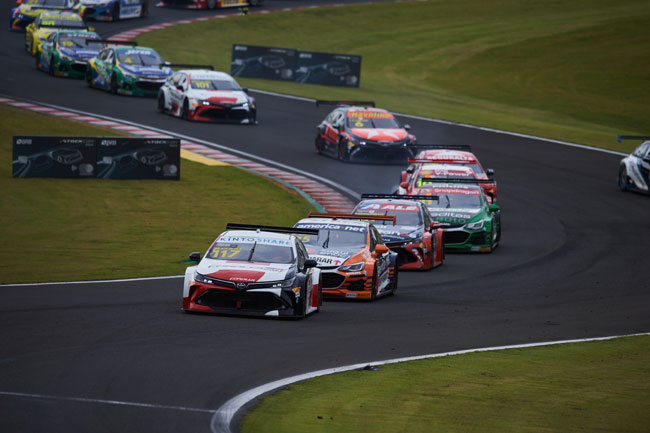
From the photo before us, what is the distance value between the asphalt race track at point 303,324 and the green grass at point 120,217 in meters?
1.42

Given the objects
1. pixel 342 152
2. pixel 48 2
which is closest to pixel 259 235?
pixel 342 152

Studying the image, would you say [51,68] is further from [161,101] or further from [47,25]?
[161,101]

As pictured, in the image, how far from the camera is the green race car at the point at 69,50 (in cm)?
4338

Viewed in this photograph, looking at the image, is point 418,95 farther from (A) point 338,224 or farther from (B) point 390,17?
(A) point 338,224

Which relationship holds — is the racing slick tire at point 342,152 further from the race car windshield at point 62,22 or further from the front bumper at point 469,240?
the race car windshield at point 62,22

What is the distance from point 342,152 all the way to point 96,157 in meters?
8.54

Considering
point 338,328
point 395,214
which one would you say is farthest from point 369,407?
point 395,214

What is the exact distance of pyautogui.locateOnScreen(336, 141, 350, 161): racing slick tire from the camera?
114ft

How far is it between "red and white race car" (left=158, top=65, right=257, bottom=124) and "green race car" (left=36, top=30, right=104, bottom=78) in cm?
564

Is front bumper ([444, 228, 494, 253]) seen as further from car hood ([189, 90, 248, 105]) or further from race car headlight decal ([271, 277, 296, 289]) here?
car hood ([189, 90, 248, 105])

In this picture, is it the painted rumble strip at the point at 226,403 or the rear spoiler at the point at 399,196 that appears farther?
the rear spoiler at the point at 399,196

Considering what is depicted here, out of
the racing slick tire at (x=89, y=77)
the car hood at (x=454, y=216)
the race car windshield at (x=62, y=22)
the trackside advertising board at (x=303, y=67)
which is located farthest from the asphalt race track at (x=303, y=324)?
the race car windshield at (x=62, y=22)

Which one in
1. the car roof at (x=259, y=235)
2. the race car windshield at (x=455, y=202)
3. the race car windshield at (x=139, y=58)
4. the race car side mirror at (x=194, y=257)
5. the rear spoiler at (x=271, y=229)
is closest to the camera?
the race car side mirror at (x=194, y=257)

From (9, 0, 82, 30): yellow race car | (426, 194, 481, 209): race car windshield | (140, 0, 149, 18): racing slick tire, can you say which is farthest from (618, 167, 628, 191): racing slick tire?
(140, 0, 149, 18): racing slick tire
